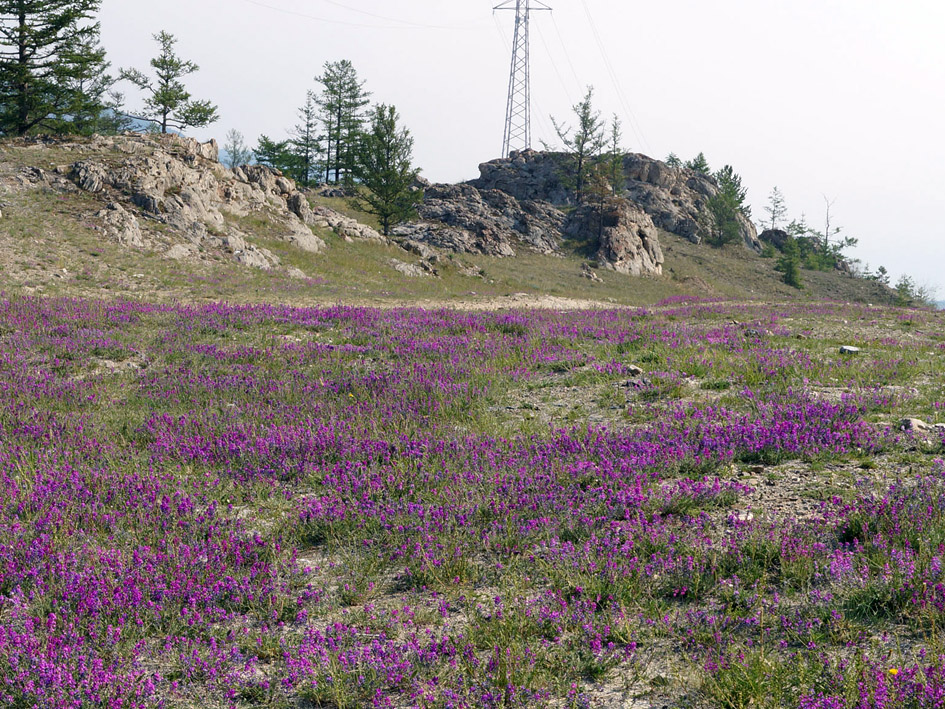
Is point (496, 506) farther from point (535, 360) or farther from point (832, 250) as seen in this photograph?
point (832, 250)

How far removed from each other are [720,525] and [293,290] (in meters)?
23.9

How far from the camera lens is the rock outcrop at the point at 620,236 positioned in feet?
208

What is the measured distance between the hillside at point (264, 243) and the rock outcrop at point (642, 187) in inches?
642

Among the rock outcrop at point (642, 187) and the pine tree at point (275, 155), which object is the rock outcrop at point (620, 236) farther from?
the pine tree at point (275, 155)

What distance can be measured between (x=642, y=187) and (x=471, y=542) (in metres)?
94.3

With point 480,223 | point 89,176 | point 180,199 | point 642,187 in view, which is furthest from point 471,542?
point 642,187

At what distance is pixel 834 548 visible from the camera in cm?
393

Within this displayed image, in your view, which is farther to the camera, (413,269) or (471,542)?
(413,269)

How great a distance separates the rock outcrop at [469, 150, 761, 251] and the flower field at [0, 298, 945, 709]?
3326 inches

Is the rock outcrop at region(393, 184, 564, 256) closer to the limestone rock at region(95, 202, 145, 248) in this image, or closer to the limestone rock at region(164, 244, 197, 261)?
A: the limestone rock at region(164, 244, 197, 261)

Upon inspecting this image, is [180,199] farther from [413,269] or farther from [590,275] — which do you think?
[590,275]

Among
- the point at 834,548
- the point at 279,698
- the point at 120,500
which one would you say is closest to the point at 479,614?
the point at 279,698

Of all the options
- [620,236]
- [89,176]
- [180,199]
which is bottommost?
[180,199]

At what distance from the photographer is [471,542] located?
4.32 metres
